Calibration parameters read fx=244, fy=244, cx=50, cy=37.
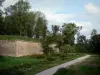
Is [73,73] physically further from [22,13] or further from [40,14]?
[40,14]

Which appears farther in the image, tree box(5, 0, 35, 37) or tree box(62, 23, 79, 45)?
tree box(62, 23, 79, 45)

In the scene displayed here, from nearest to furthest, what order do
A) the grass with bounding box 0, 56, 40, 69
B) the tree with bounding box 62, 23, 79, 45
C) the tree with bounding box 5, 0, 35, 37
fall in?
the grass with bounding box 0, 56, 40, 69 < the tree with bounding box 5, 0, 35, 37 < the tree with bounding box 62, 23, 79, 45

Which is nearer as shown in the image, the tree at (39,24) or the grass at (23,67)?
the grass at (23,67)

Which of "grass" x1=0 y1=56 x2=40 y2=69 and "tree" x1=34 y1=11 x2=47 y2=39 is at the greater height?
"tree" x1=34 y1=11 x2=47 y2=39

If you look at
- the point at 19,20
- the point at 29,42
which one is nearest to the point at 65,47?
the point at 29,42

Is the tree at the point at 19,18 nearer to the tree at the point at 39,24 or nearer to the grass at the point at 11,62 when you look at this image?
the tree at the point at 39,24

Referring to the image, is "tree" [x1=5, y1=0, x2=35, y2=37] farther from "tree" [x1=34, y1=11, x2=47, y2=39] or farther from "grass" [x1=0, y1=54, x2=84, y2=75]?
"grass" [x1=0, y1=54, x2=84, y2=75]

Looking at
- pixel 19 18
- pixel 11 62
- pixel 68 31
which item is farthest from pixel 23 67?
pixel 68 31

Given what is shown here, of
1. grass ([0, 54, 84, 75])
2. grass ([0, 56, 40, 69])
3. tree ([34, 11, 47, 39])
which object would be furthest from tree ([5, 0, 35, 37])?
grass ([0, 54, 84, 75])

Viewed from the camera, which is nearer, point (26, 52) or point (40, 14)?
point (26, 52)

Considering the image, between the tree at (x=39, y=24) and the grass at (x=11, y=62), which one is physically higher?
the tree at (x=39, y=24)

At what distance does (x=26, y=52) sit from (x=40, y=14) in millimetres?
36227

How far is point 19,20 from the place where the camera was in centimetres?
6238

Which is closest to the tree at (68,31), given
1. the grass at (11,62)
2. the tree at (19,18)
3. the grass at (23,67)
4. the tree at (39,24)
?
the tree at (39,24)
